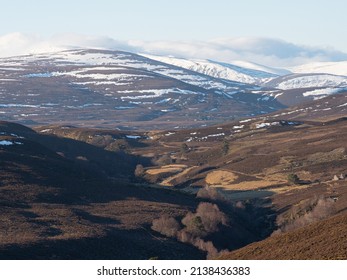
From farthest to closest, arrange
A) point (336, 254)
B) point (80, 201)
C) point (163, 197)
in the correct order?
point (163, 197), point (80, 201), point (336, 254)

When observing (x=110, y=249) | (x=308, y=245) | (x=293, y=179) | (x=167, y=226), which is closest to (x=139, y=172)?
(x=293, y=179)

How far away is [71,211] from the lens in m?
92.1

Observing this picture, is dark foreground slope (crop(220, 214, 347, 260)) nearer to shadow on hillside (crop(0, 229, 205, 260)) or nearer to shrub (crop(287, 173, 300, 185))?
shadow on hillside (crop(0, 229, 205, 260))

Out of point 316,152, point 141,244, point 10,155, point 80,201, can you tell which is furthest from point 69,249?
point 316,152

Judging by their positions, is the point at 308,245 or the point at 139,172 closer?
the point at 308,245

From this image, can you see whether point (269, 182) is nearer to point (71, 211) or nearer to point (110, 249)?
point (71, 211)

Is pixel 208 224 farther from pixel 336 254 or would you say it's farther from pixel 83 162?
pixel 83 162

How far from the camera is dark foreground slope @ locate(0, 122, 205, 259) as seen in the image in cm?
7241

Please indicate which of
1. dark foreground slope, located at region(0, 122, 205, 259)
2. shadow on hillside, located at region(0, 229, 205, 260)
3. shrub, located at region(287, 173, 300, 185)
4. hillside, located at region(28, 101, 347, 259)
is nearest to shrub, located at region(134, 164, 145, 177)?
hillside, located at region(28, 101, 347, 259)

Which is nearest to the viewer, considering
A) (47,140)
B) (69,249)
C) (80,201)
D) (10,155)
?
(69,249)

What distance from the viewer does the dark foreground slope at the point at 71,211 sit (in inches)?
2851

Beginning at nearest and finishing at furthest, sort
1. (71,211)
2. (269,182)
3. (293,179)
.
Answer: (71,211), (293,179), (269,182)
